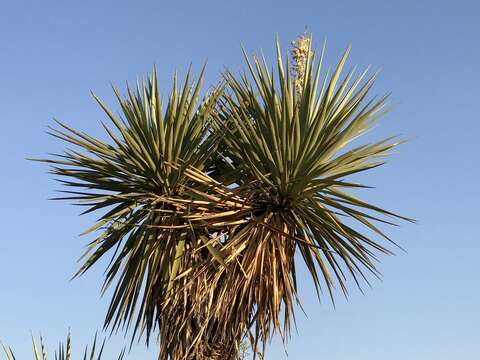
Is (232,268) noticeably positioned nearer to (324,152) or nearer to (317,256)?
(317,256)

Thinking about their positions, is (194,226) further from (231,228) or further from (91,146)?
(91,146)

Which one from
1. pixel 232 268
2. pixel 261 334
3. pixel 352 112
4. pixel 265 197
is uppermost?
pixel 352 112

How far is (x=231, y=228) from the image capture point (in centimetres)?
1079

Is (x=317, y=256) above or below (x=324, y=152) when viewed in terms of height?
below

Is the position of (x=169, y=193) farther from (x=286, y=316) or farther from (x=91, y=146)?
(x=286, y=316)

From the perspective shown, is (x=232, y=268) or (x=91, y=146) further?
(x=91, y=146)

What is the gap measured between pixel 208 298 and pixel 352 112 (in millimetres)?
2665

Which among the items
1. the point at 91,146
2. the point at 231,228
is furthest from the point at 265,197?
the point at 91,146

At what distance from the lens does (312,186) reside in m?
10.6

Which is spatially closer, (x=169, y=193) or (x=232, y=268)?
(x=232, y=268)

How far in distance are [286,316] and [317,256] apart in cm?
75

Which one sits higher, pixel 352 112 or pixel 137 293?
pixel 352 112

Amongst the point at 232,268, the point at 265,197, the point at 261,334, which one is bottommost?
the point at 261,334

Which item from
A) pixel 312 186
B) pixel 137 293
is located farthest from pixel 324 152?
pixel 137 293
